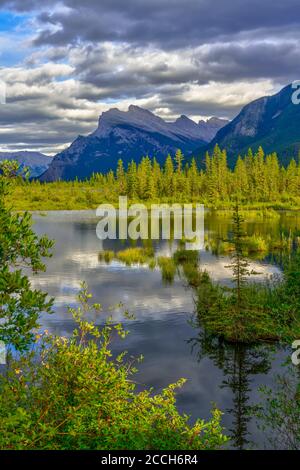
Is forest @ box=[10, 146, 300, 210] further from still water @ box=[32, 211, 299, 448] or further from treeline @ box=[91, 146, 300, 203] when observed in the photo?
still water @ box=[32, 211, 299, 448]

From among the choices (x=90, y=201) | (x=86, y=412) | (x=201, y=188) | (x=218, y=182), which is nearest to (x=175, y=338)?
(x=86, y=412)

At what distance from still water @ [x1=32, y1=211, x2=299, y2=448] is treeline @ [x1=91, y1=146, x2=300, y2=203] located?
10002 cm

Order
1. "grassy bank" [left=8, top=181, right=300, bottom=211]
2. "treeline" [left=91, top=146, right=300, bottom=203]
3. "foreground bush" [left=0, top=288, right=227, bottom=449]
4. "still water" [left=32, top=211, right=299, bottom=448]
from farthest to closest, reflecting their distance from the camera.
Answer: "treeline" [left=91, top=146, right=300, bottom=203] < "grassy bank" [left=8, top=181, right=300, bottom=211] < "still water" [left=32, top=211, right=299, bottom=448] < "foreground bush" [left=0, top=288, right=227, bottom=449]

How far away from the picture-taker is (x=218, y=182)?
156 metres

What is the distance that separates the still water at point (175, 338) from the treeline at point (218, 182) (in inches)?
3938

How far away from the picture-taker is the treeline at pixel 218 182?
495ft

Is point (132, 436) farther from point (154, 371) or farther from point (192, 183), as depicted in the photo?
point (192, 183)

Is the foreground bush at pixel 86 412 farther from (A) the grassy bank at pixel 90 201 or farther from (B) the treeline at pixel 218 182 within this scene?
(B) the treeline at pixel 218 182

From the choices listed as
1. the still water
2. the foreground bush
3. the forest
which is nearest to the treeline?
the forest

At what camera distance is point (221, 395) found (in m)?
21.6

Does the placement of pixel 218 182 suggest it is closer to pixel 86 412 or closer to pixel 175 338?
pixel 175 338

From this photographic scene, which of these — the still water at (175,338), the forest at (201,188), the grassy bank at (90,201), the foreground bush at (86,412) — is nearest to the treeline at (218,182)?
the forest at (201,188)

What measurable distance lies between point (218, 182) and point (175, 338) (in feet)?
431

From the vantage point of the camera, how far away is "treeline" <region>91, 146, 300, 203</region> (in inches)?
5945
